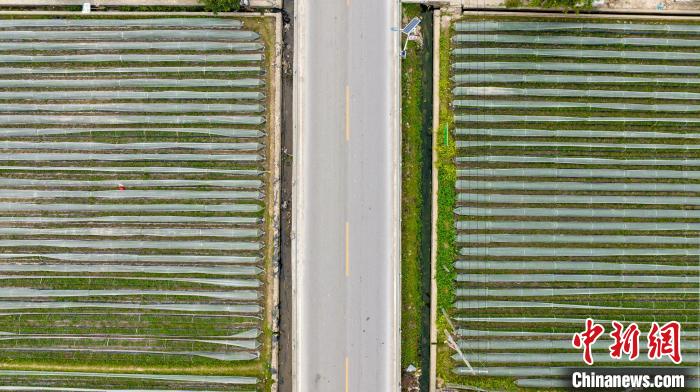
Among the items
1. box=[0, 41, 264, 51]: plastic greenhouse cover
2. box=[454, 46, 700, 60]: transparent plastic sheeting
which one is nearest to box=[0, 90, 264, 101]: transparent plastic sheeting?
box=[0, 41, 264, 51]: plastic greenhouse cover

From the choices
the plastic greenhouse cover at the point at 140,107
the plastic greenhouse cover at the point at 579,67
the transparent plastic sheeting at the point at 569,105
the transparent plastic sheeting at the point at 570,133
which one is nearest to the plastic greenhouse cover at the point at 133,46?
the plastic greenhouse cover at the point at 140,107

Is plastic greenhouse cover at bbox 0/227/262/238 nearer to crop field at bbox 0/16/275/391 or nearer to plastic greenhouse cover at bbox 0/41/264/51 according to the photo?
crop field at bbox 0/16/275/391

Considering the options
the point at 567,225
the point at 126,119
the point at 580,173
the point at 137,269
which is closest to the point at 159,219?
the point at 137,269

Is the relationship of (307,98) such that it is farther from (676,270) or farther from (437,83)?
(676,270)

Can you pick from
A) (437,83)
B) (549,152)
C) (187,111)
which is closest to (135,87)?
(187,111)

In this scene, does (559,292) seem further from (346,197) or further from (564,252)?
(346,197)
